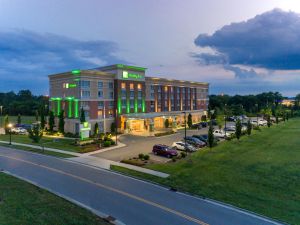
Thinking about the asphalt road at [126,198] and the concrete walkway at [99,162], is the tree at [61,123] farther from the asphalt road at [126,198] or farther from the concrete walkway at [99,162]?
the asphalt road at [126,198]

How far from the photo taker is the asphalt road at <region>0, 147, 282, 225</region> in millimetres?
16109

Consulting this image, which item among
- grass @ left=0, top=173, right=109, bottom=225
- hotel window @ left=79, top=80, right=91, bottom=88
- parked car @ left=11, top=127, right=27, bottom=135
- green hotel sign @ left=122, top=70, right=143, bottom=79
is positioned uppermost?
green hotel sign @ left=122, top=70, right=143, bottom=79

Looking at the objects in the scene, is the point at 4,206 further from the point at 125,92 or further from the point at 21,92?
the point at 21,92

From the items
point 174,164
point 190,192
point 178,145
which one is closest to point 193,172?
point 174,164

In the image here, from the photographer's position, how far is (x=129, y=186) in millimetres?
22406

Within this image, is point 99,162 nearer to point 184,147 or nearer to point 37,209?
point 184,147

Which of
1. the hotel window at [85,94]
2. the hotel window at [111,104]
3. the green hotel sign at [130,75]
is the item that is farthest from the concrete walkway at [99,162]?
the green hotel sign at [130,75]

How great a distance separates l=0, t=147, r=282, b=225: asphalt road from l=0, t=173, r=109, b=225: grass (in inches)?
60.1

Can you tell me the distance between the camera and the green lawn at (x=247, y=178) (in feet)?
62.1

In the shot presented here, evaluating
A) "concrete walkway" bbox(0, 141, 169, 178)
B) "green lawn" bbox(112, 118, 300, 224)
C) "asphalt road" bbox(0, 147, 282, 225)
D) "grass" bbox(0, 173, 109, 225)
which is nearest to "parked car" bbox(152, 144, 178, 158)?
"green lawn" bbox(112, 118, 300, 224)

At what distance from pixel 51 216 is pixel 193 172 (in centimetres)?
1637

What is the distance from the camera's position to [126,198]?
63.4 ft

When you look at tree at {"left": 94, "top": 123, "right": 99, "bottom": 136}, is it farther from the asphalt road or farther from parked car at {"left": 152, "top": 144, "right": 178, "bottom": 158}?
the asphalt road

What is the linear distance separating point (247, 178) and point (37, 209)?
2014 centimetres
